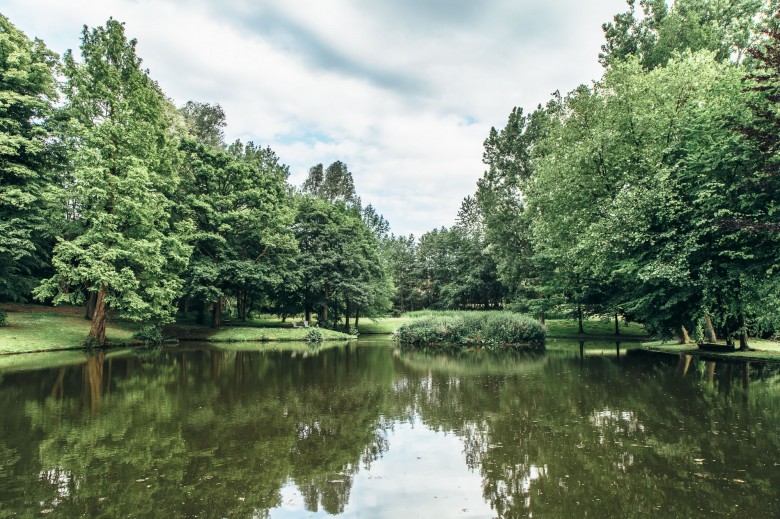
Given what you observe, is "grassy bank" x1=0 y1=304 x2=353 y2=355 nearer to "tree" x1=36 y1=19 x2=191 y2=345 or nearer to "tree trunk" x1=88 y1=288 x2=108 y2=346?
"tree trunk" x1=88 y1=288 x2=108 y2=346

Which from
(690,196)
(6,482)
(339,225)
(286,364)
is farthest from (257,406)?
(339,225)

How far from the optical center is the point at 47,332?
23.9 meters

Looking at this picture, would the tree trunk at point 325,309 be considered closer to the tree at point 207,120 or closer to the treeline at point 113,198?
the treeline at point 113,198

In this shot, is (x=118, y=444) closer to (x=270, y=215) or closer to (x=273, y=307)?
(x=270, y=215)

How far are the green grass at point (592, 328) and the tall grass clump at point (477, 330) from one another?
10453 millimetres

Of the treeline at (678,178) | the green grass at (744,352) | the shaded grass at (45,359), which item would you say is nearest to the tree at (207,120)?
the shaded grass at (45,359)

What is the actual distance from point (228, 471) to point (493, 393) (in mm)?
7787

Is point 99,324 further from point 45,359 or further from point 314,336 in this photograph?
point 314,336

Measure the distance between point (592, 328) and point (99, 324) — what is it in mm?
40855

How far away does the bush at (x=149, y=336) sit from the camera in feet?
91.0

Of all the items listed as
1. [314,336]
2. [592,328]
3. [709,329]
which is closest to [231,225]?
[314,336]

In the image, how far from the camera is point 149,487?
540 centimetres

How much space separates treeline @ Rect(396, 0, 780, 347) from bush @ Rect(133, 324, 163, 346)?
84.5ft

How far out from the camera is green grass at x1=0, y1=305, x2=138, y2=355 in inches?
842
